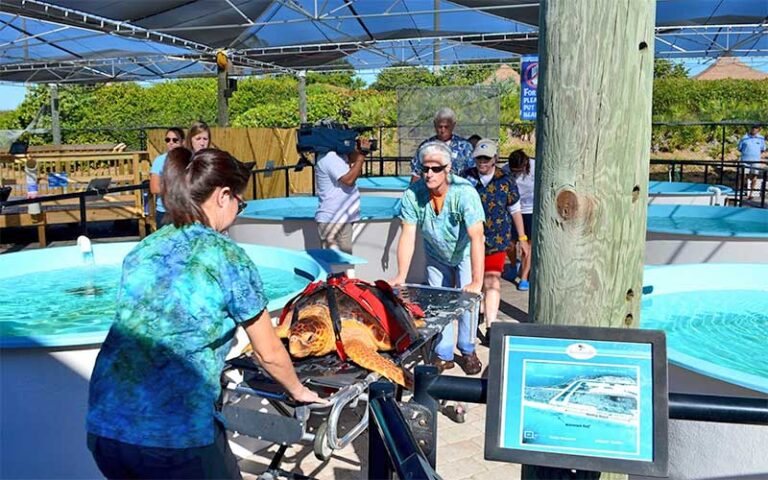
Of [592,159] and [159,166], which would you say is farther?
[159,166]

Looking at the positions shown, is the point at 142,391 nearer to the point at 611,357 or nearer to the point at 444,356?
the point at 611,357

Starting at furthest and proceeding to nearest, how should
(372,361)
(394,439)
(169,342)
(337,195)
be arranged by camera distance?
(337,195), (372,361), (169,342), (394,439)

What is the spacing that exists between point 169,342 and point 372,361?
1.25 m

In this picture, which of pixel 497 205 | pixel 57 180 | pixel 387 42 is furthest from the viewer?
pixel 387 42

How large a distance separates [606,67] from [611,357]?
0.63 m

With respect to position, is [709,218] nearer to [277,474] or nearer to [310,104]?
[277,474]

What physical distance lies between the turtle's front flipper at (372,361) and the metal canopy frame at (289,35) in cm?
904

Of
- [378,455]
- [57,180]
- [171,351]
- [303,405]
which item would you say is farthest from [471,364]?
[57,180]

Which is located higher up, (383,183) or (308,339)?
(383,183)

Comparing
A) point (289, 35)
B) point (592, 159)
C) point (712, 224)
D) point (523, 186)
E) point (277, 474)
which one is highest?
point (289, 35)

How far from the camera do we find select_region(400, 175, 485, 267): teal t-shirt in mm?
4188

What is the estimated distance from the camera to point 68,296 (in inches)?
221

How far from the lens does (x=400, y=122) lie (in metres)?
17.7

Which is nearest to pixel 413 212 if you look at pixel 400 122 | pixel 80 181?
pixel 80 181
